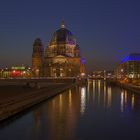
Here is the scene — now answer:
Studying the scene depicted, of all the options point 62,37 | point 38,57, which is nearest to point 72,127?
point 38,57

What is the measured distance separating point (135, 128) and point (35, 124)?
8.60 meters

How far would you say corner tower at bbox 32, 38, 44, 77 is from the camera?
7458 inches

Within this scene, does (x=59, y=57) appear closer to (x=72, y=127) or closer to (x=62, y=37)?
(x=62, y=37)

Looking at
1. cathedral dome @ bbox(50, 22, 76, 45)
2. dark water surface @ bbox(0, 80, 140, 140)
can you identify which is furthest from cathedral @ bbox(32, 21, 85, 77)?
dark water surface @ bbox(0, 80, 140, 140)

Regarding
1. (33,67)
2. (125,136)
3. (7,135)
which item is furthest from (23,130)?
(33,67)

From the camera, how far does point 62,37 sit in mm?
192750

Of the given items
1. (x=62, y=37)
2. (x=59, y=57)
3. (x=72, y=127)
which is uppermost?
(x=62, y=37)

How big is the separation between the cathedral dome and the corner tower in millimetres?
9335

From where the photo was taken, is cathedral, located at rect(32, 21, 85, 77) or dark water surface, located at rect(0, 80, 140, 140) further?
cathedral, located at rect(32, 21, 85, 77)

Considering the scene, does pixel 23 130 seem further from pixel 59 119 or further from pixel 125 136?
pixel 125 136

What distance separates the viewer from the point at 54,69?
606 feet

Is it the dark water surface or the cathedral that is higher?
the cathedral

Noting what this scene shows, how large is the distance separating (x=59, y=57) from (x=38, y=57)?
504 inches

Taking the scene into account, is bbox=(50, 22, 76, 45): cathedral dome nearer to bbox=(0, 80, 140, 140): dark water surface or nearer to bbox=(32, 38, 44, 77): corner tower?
bbox=(32, 38, 44, 77): corner tower
